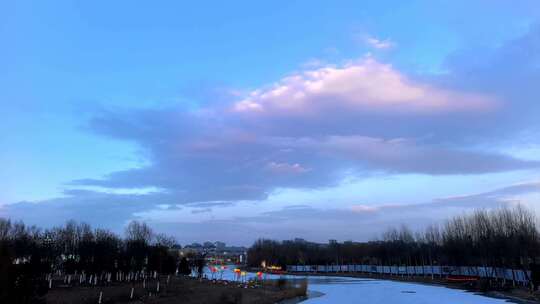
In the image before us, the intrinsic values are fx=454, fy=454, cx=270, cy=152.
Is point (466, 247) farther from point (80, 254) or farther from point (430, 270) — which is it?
point (80, 254)

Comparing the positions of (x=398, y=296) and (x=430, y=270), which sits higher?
(x=430, y=270)

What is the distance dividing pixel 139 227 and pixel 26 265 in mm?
97233

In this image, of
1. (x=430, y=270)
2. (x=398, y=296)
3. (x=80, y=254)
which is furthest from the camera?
(x=430, y=270)

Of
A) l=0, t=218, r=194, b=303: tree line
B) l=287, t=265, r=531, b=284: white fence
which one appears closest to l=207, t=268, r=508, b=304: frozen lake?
l=287, t=265, r=531, b=284: white fence

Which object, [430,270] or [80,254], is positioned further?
[430,270]

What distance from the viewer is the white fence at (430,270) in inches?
2570

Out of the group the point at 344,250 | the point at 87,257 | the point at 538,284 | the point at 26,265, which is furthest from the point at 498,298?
the point at 344,250

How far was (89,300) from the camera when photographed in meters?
33.5

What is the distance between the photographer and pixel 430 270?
99.2 meters

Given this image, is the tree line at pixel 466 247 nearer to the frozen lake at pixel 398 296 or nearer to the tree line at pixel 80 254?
the frozen lake at pixel 398 296

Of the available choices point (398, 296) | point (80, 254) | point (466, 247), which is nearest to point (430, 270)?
point (466, 247)

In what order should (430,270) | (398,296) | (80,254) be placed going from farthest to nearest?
(430,270) → (80,254) → (398,296)

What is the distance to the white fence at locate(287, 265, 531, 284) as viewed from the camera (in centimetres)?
6529

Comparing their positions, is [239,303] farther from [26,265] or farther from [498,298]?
[498,298]
